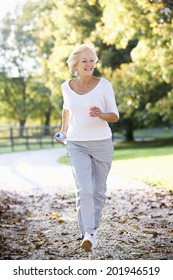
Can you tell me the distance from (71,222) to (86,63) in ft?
6.85

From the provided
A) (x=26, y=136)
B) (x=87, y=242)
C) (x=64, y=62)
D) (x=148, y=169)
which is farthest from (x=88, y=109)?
(x=26, y=136)

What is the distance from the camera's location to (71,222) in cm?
539

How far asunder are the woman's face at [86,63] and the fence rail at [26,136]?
37.9ft

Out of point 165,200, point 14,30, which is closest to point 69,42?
point 14,30

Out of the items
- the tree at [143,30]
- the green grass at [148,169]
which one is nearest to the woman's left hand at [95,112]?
the green grass at [148,169]

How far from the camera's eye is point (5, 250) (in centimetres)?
429

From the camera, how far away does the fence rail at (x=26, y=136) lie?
15539mm

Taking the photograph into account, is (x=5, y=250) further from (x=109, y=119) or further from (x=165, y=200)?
(x=165, y=200)

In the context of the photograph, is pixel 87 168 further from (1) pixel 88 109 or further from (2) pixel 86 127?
(1) pixel 88 109

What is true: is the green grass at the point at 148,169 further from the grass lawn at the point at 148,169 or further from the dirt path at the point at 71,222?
the dirt path at the point at 71,222

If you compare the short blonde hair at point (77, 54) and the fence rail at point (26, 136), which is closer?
the short blonde hair at point (77, 54)

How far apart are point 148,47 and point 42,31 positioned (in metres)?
9.73

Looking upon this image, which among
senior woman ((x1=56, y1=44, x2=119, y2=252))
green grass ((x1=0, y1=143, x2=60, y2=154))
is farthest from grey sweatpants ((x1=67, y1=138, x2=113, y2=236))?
green grass ((x1=0, y1=143, x2=60, y2=154))

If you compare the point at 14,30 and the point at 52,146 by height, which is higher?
the point at 14,30
